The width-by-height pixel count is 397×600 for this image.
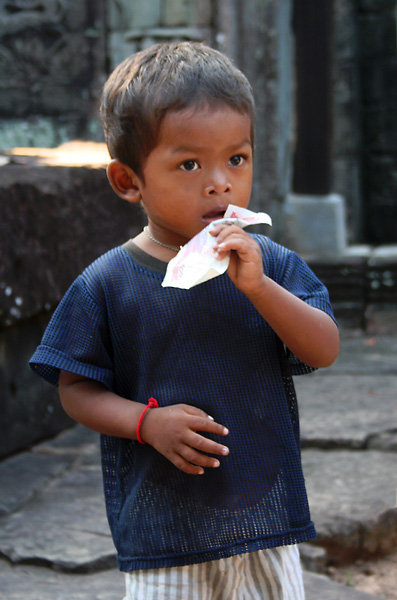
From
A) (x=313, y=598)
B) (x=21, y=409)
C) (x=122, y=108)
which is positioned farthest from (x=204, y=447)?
(x=21, y=409)

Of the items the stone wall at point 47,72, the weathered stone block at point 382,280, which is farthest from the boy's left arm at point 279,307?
the weathered stone block at point 382,280

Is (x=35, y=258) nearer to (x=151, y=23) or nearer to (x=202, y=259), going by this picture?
(x=202, y=259)

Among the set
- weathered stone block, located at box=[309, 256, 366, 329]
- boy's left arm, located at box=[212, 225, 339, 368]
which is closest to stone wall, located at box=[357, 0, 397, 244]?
weathered stone block, located at box=[309, 256, 366, 329]

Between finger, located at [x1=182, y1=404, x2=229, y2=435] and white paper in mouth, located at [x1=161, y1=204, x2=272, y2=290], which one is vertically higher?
white paper in mouth, located at [x1=161, y1=204, x2=272, y2=290]

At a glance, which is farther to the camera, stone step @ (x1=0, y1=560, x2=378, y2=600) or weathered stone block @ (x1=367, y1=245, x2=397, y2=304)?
weathered stone block @ (x1=367, y1=245, x2=397, y2=304)

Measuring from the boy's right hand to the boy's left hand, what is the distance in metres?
0.23

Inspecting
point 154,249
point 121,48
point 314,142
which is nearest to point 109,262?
point 154,249

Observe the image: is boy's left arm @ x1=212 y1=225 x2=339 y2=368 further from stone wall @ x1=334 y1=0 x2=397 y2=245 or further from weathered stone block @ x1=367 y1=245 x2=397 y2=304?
stone wall @ x1=334 y1=0 x2=397 y2=245

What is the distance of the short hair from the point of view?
4.74ft

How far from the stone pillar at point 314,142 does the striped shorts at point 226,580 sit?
472cm

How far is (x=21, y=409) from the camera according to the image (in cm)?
311

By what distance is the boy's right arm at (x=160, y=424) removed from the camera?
1.43 meters

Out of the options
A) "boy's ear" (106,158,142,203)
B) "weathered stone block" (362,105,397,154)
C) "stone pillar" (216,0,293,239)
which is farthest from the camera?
"weathered stone block" (362,105,397,154)

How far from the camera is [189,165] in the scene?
4.74ft
